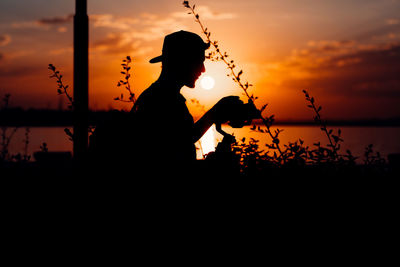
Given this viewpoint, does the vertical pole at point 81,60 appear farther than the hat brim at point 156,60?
Yes

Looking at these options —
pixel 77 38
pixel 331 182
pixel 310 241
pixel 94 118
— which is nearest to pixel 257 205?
pixel 310 241

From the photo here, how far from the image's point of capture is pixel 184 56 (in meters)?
2.96

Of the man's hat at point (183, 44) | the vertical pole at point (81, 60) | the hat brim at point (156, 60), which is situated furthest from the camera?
the vertical pole at point (81, 60)

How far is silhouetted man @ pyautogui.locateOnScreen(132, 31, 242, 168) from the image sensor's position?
2.95 metres

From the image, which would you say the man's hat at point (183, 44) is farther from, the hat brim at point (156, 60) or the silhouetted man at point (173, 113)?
the hat brim at point (156, 60)

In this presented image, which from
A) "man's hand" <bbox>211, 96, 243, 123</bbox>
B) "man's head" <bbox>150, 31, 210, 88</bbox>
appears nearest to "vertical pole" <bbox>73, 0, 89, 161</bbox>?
"man's head" <bbox>150, 31, 210, 88</bbox>

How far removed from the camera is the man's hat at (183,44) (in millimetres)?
2928

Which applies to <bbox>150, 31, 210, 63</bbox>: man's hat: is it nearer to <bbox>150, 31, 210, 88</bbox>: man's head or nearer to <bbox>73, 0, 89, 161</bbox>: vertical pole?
<bbox>150, 31, 210, 88</bbox>: man's head

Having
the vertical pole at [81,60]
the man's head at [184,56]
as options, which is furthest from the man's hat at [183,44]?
the vertical pole at [81,60]

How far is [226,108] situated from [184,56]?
0.49 m

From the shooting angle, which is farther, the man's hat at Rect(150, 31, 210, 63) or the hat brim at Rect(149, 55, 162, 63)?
the hat brim at Rect(149, 55, 162, 63)

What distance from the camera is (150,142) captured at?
2986mm

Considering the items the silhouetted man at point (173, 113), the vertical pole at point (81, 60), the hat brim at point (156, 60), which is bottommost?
the silhouetted man at point (173, 113)

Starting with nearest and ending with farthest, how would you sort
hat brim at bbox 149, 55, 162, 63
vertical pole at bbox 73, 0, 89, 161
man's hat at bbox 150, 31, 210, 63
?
man's hat at bbox 150, 31, 210, 63 → hat brim at bbox 149, 55, 162, 63 → vertical pole at bbox 73, 0, 89, 161
